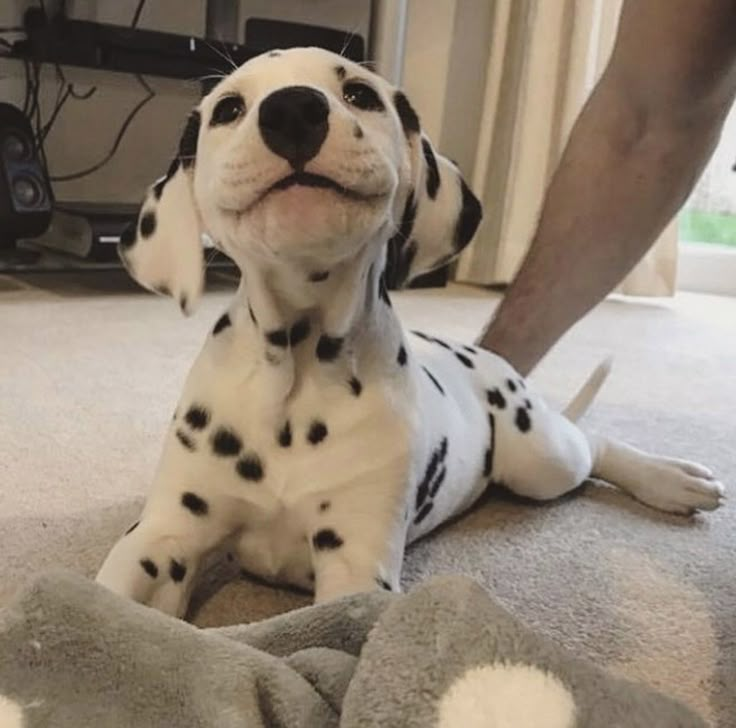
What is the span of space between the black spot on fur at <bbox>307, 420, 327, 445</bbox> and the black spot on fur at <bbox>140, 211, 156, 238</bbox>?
25 cm

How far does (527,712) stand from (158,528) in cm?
52

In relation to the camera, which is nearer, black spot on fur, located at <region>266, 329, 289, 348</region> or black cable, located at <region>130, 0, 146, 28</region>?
black spot on fur, located at <region>266, 329, 289, 348</region>

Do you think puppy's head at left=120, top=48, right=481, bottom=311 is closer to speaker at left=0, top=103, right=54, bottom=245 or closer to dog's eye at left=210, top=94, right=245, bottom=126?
dog's eye at left=210, top=94, right=245, bottom=126

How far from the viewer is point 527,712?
727mm

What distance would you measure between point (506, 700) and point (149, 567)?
479mm

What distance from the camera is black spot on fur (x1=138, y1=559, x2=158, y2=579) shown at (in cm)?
112

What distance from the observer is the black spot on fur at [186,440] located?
3.81 ft

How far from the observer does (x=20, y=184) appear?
275 centimetres

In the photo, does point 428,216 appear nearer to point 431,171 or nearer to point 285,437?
point 431,171

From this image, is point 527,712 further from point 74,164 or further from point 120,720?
point 74,164

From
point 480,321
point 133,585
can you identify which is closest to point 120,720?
point 133,585

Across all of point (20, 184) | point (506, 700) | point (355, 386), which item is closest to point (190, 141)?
point (355, 386)

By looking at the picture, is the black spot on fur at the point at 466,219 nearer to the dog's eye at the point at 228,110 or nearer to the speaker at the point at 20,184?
the dog's eye at the point at 228,110

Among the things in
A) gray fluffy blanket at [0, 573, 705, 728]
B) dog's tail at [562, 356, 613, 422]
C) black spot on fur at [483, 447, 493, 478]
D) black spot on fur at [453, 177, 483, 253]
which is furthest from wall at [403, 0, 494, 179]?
gray fluffy blanket at [0, 573, 705, 728]
